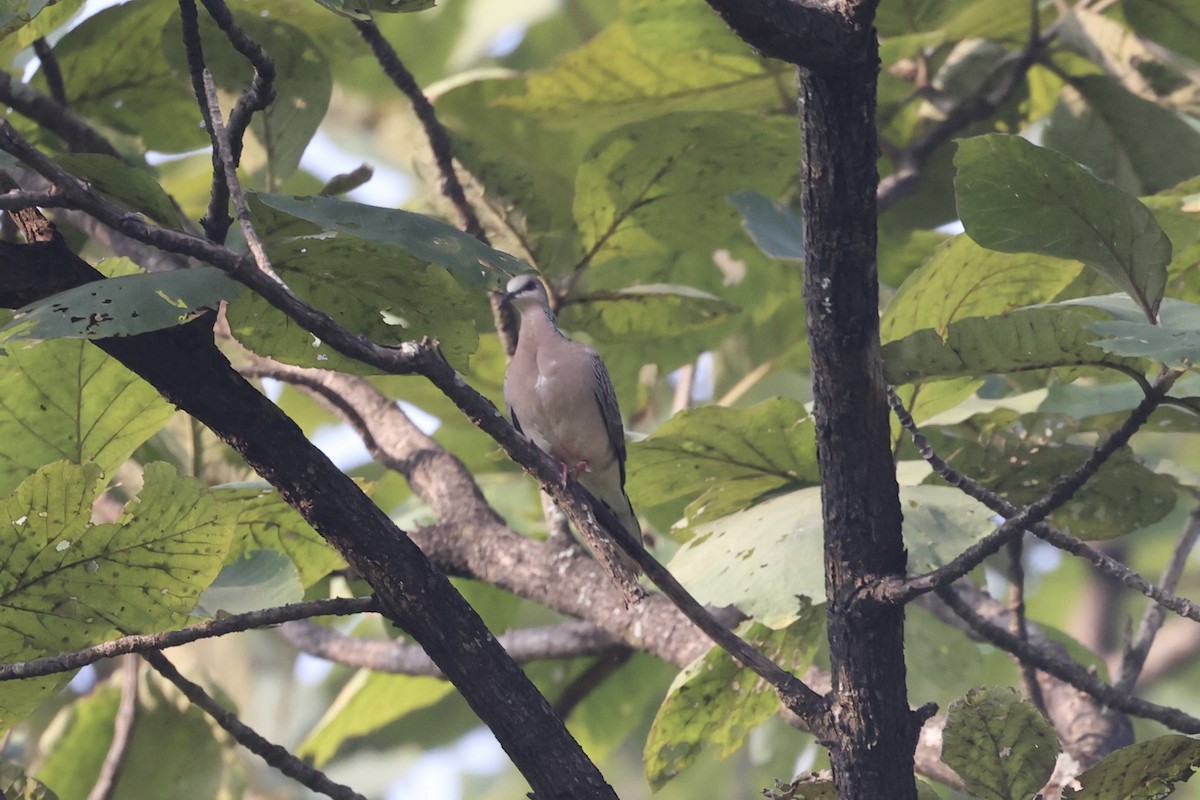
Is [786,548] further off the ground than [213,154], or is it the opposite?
[213,154]

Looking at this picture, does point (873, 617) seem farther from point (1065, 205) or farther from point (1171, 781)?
point (1065, 205)

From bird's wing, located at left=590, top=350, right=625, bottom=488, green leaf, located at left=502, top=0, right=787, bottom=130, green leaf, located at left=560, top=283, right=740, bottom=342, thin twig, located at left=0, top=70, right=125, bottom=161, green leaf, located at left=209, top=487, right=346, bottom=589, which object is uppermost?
green leaf, located at left=502, top=0, right=787, bottom=130

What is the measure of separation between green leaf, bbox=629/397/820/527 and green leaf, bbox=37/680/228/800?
170cm

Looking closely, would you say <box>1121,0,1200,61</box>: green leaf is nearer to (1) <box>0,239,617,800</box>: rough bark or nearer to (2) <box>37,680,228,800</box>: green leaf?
(1) <box>0,239,617,800</box>: rough bark

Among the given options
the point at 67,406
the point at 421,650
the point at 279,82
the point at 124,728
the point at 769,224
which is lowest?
the point at 124,728

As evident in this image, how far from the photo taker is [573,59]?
11.8ft

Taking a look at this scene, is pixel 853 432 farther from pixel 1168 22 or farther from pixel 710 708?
pixel 1168 22

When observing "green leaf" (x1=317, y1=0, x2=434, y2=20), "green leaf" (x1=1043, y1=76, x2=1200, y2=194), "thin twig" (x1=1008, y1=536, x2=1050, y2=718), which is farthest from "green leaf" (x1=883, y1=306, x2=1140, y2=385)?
"green leaf" (x1=1043, y1=76, x2=1200, y2=194)

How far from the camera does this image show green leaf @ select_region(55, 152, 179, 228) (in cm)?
196

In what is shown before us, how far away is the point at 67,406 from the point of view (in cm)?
246

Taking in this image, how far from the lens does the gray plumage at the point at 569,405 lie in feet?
14.0

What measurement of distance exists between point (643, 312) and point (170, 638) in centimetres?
174

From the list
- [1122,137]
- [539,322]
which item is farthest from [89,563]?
[1122,137]

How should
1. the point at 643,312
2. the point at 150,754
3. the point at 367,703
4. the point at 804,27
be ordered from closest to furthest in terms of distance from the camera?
the point at 804,27
the point at 643,312
the point at 150,754
the point at 367,703
